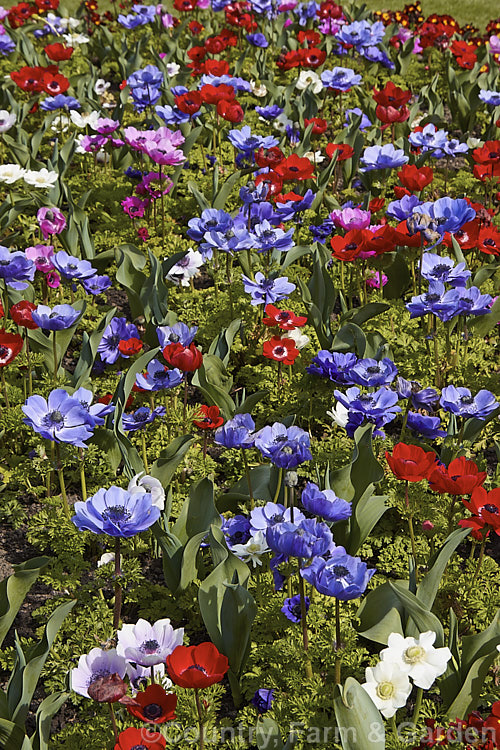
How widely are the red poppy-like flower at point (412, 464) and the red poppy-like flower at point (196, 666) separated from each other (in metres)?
0.71

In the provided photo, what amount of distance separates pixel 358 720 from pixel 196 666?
354 mm

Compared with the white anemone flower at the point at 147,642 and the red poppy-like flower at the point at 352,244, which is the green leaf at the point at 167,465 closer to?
the white anemone flower at the point at 147,642

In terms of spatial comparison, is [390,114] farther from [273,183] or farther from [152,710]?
[152,710]

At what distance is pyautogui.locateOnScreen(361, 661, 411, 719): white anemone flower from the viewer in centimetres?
169

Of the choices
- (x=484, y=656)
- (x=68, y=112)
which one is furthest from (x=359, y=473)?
(x=68, y=112)

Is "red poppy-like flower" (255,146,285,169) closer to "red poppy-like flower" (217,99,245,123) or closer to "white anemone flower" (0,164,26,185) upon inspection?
"red poppy-like flower" (217,99,245,123)

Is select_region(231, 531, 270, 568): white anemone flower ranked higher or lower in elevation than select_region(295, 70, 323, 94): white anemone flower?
lower

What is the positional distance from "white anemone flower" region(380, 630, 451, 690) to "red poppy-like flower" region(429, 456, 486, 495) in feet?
1.49

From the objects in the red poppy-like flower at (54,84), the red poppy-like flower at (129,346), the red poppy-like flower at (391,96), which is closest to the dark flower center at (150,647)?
the red poppy-like flower at (129,346)

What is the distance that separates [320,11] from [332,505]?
17.6 feet

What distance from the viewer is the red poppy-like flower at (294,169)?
3594mm

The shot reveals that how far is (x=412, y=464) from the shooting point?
6.89 ft

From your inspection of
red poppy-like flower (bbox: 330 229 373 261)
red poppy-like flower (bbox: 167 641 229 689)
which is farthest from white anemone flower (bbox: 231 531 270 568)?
red poppy-like flower (bbox: 330 229 373 261)

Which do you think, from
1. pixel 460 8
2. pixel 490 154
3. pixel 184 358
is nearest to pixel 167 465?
pixel 184 358
